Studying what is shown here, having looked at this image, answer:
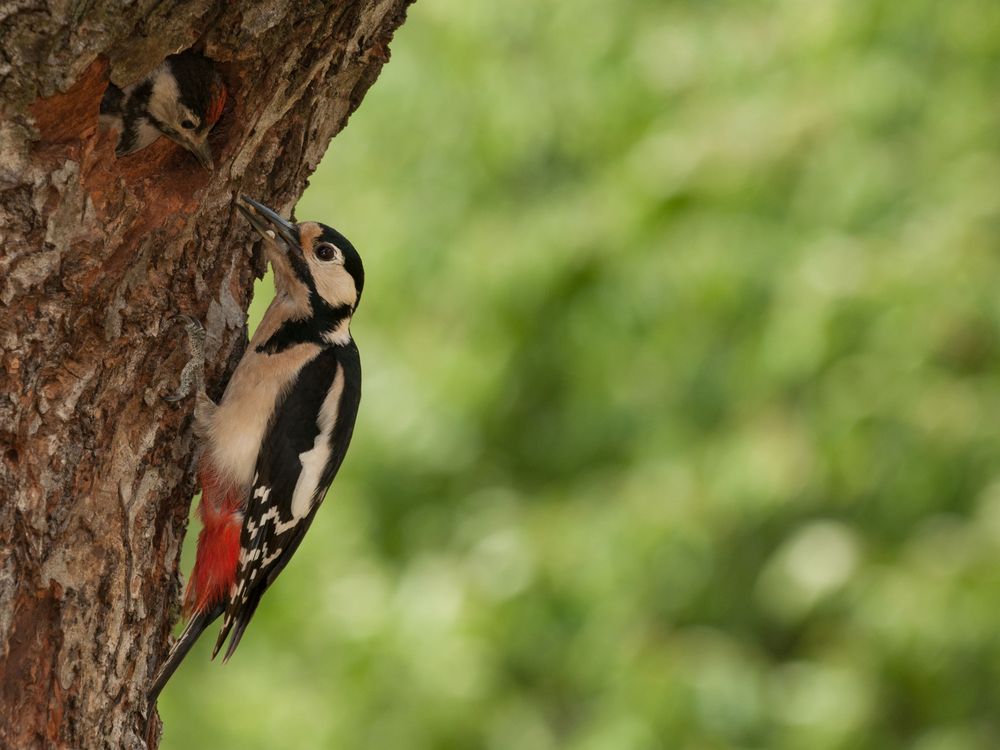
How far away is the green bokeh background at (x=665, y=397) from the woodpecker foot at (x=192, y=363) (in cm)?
229

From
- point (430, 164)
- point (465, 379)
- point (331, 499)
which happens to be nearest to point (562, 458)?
point (465, 379)

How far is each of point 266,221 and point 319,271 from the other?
47cm

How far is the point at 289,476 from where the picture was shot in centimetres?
362

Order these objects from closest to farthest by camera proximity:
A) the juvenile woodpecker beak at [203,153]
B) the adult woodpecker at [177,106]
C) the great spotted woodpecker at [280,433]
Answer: the adult woodpecker at [177,106] < the juvenile woodpecker beak at [203,153] < the great spotted woodpecker at [280,433]

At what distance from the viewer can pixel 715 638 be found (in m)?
5.40

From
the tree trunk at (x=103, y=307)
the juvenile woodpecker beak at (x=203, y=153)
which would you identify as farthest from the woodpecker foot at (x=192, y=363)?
the juvenile woodpecker beak at (x=203, y=153)

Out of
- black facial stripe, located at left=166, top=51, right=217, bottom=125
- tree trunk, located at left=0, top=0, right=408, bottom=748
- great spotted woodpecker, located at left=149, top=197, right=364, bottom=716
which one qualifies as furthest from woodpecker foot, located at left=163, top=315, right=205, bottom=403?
black facial stripe, located at left=166, top=51, right=217, bottom=125

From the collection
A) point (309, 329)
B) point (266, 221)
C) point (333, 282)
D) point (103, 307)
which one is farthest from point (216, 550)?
point (103, 307)

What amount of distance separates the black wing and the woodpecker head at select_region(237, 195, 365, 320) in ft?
0.53

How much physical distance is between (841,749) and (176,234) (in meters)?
3.07

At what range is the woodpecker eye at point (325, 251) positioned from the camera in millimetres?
3664

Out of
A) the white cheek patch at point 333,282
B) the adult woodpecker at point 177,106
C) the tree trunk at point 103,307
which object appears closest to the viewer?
the tree trunk at point 103,307

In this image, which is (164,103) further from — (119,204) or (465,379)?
(465,379)

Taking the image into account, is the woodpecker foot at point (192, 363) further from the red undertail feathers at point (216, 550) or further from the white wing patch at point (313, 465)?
the white wing patch at point (313, 465)
